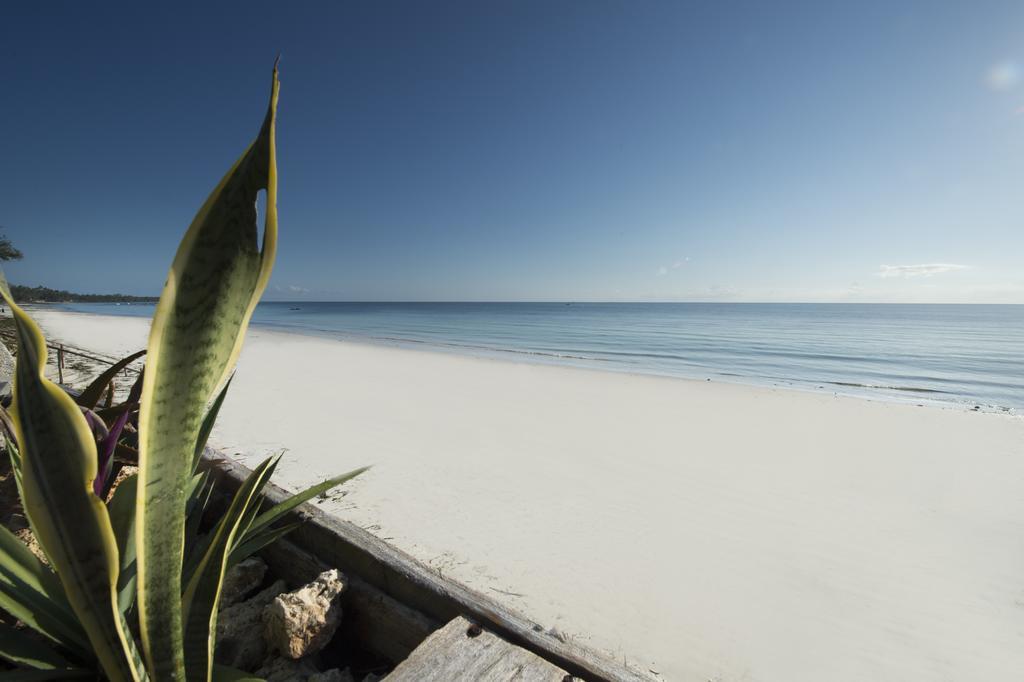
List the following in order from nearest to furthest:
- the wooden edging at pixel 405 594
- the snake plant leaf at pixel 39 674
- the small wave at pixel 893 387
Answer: the snake plant leaf at pixel 39 674, the wooden edging at pixel 405 594, the small wave at pixel 893 387

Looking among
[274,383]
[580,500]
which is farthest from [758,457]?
[274,383]

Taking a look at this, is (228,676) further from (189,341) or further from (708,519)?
(708,519)

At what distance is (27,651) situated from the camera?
0.86 metres

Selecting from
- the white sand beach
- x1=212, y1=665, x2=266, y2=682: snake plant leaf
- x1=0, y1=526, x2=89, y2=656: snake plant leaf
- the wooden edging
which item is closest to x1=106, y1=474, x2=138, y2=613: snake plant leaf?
x1=0, y1=526, x2=89, y2=656: snake plant leaf

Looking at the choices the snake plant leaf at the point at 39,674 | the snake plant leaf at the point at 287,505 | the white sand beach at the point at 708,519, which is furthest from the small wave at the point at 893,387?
the snake plant leaf at the point at 39,674

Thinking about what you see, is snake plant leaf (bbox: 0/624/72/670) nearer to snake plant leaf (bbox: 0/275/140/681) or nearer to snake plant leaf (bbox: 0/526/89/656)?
snake plant leaf (bbox: 0/526/89/656)

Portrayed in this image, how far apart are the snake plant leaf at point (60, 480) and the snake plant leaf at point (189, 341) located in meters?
0.06

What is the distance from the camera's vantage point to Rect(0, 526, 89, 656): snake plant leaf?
0.87 meters

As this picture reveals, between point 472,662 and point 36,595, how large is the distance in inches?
36.6

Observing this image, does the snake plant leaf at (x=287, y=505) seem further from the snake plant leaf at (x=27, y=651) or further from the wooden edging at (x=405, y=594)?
the snake plant leaf at (x=27, y=651)

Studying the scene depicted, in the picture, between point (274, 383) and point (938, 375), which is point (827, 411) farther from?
point (274, 383)

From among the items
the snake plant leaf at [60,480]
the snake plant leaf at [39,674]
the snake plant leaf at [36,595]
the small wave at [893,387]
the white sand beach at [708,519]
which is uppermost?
the snake plant leaf at [60,480]

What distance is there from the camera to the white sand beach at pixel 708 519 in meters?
2.17

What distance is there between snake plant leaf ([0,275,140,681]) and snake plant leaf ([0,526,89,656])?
35 centimetres
